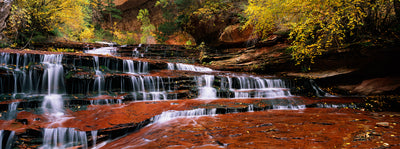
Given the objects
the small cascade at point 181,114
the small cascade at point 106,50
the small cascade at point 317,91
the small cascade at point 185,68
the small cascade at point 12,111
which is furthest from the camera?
the small cascade at point 106,50

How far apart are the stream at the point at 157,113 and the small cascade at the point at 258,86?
51 mm

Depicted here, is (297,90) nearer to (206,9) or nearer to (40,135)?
(40,135)

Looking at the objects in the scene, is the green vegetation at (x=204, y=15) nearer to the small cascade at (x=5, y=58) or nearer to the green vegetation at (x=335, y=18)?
the green vegetation at (x=335, y=18)

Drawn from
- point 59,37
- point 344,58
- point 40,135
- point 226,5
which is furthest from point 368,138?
point 59,37

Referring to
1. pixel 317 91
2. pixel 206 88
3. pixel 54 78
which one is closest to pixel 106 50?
pixel 54 78

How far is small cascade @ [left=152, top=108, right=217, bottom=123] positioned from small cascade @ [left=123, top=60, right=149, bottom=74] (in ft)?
16.8

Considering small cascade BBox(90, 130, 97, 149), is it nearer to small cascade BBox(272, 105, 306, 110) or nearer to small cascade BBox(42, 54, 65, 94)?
small cascade BBox(42, 54, 65, 94)

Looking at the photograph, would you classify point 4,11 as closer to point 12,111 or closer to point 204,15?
point 12,111

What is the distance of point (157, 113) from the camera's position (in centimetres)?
416

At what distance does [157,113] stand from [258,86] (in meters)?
5.51

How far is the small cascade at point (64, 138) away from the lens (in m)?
2.76

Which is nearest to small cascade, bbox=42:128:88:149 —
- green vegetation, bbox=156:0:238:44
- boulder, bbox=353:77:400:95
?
boulder, bbox=353:77:400:95

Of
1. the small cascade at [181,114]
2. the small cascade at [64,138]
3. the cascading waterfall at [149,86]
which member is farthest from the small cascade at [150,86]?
the small cascade at [64,138]

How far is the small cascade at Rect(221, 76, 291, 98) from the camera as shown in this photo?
23.3 feet
